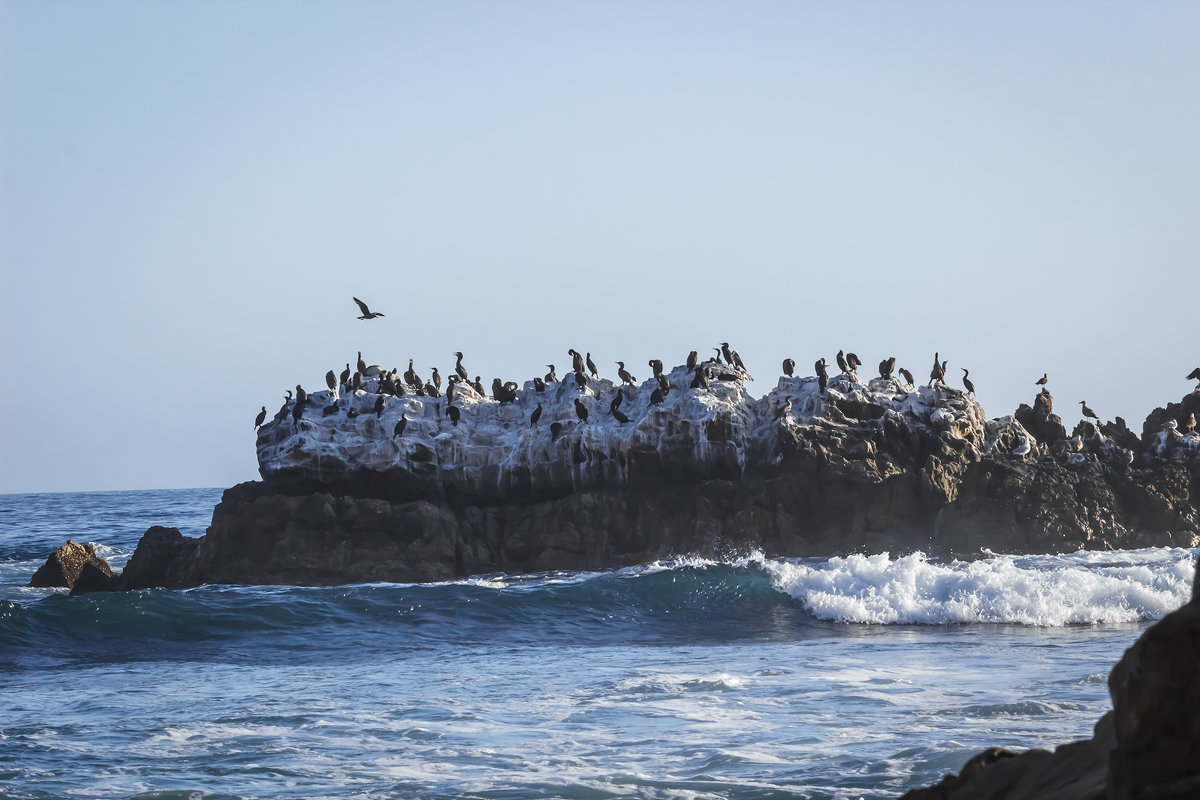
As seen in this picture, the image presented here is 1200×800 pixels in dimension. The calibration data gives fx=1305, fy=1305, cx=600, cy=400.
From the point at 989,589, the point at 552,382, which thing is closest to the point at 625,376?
the point at 552,382

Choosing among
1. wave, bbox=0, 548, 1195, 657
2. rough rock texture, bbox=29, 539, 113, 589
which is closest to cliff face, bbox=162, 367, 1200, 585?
wave, bbox=0, 548, 1195, 657

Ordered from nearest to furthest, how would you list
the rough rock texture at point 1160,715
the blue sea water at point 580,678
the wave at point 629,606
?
1. the rough rock texture at point 1160,715
2. the blue sea water at point 580,678
3. the wave at point 629,606

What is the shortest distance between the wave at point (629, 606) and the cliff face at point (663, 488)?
5.54 feet

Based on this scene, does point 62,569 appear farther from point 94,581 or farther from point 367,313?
point 367,313

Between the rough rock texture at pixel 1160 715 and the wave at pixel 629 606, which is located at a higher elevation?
the rough rock texture at pixel 1160 715

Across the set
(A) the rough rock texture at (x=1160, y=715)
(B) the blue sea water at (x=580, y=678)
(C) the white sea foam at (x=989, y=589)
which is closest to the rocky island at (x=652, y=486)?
(B) the blue sea water at (x=580, y=678)

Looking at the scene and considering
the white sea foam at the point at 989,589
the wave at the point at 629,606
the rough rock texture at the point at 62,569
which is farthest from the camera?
the rough rock texture at the point at 62,569

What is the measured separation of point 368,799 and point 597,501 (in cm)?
1914

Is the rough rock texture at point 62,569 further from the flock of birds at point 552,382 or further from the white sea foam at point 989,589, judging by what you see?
the white sea foam at point 989,589

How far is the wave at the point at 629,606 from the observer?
23.1 m

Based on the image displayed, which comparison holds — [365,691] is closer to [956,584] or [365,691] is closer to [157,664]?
[157,664]

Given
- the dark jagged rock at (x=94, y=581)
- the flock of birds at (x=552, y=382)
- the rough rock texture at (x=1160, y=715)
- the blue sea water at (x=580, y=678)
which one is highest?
the flock of birds at (x=552, y=382)

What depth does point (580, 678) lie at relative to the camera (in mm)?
18016

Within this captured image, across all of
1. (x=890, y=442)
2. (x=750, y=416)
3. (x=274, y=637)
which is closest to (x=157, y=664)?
(x=274, y=637)
